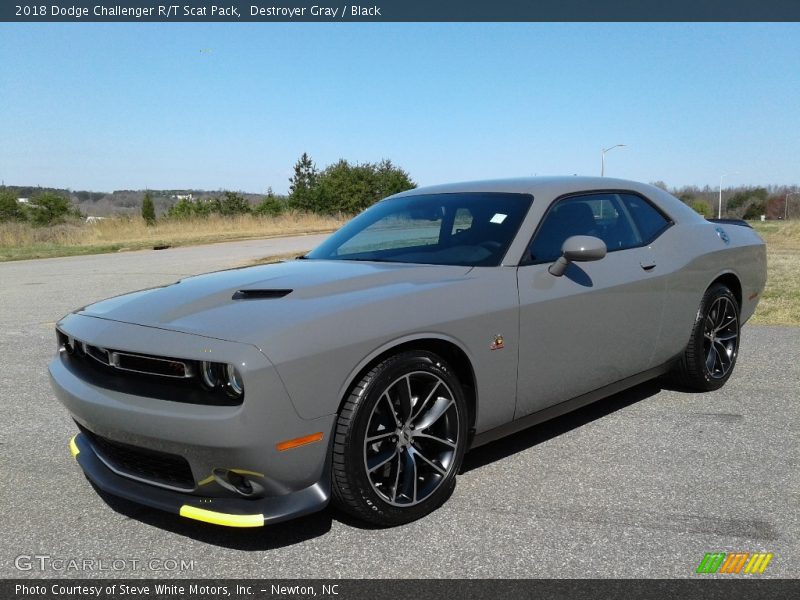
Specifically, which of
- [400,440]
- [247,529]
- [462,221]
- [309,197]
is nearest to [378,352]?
[400,440]

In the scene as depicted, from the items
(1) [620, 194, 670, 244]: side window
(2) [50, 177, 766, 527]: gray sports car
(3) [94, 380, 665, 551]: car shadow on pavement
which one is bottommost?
(3) [94, 380, 665, 551]: car shadow on pavement

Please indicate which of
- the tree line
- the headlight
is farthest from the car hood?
the tree line

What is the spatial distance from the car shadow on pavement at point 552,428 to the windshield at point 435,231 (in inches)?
41.9

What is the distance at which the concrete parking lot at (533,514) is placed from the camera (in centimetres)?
257

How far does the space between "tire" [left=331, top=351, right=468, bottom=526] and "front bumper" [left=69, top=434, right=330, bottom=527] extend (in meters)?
0.15

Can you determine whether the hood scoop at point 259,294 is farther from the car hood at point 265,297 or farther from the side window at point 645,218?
the side window at point 645,218

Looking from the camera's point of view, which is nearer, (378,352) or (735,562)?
(735,562)

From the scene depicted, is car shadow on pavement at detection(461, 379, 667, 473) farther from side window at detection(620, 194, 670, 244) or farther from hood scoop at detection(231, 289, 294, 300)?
hood scoop at detection(231, 289, 294, 300)

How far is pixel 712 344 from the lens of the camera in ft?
15.6

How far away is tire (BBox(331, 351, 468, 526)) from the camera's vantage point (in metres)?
2.64

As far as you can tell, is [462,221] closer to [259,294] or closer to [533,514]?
[259,294]

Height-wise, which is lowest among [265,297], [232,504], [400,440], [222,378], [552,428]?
[552,428]

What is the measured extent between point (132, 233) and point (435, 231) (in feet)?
91.5

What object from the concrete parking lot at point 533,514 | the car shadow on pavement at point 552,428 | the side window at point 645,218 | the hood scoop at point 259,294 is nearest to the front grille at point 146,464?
the concrete parking lot at point 533,514
